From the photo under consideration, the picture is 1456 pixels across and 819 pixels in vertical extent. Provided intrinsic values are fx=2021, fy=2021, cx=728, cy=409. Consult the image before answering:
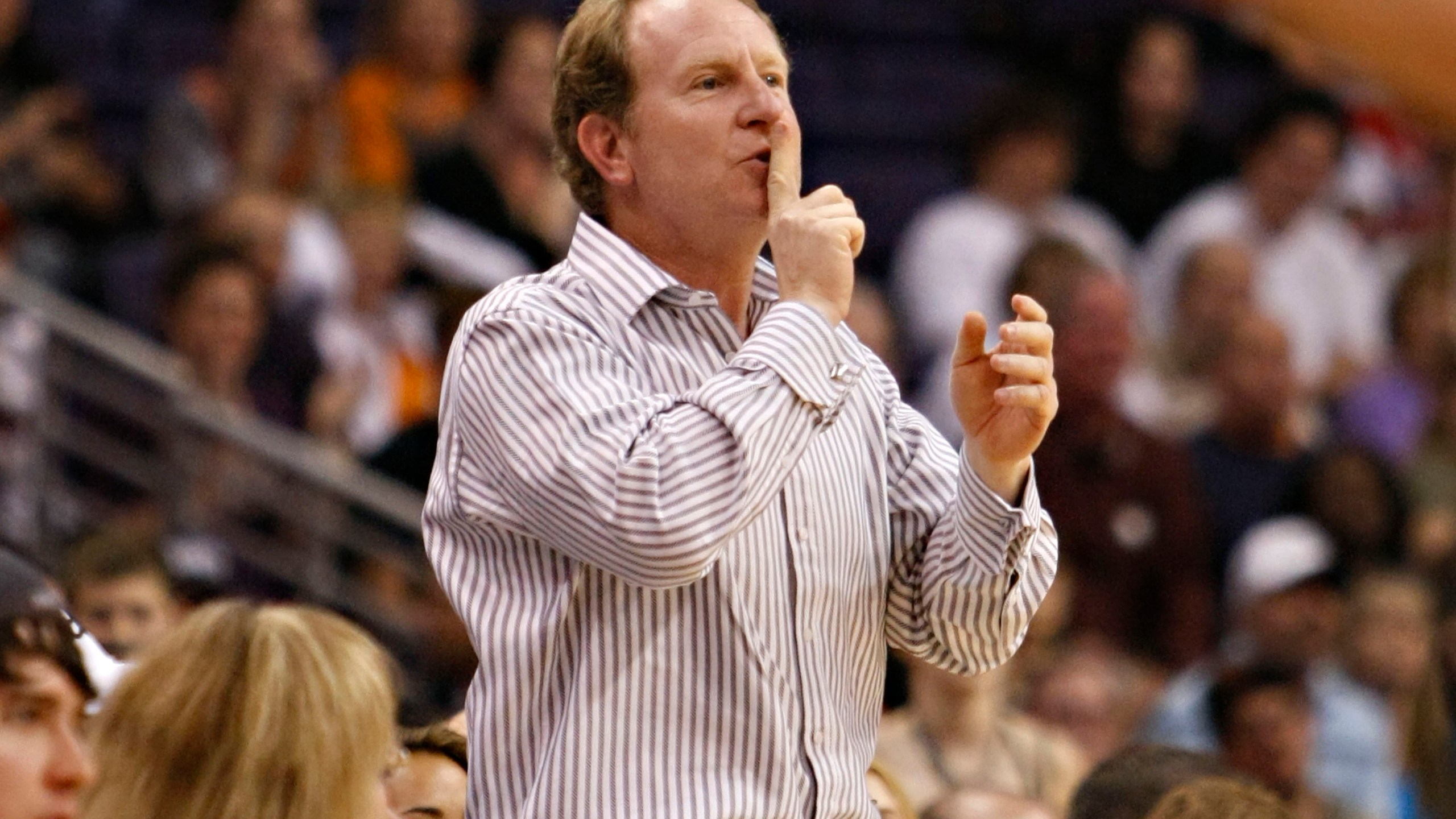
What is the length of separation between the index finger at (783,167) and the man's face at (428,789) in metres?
0.95

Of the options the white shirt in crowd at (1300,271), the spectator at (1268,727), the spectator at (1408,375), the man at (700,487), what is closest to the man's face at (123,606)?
the man at (700,487)

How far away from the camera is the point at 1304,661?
5.55m

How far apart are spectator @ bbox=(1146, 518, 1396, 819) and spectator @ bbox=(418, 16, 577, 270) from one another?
2.26 meters

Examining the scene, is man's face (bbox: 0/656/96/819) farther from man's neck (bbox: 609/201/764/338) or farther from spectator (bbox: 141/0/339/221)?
spectator (bbox: 141/0/339/221)

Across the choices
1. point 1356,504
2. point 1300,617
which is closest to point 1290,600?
point 1300,617

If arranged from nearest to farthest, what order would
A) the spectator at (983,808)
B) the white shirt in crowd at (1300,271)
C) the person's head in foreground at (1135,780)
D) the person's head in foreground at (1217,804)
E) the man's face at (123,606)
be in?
the person's head in foreground at (1217,804) < the person's head in foreground at (1135,780) < the spectator at (983,808) < the man's face at (123,606) < the white shirt in crowd at (1300,271)

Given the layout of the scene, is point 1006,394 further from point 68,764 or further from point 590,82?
point 68,764

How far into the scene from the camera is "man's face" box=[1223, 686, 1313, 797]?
16.0ft

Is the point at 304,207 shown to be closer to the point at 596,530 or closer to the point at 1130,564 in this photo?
the point at 1130,564

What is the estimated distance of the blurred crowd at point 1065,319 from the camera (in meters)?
5.01

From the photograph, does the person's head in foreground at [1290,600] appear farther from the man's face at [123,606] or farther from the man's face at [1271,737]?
the man's face at [123,606]

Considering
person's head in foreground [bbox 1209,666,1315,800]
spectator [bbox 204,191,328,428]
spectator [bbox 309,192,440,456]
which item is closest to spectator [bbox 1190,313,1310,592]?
person's head in foreground [bbox 1209,666,1315,800]

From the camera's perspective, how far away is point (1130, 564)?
575 cm

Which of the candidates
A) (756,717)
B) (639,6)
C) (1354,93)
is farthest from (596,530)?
(1354,93)
